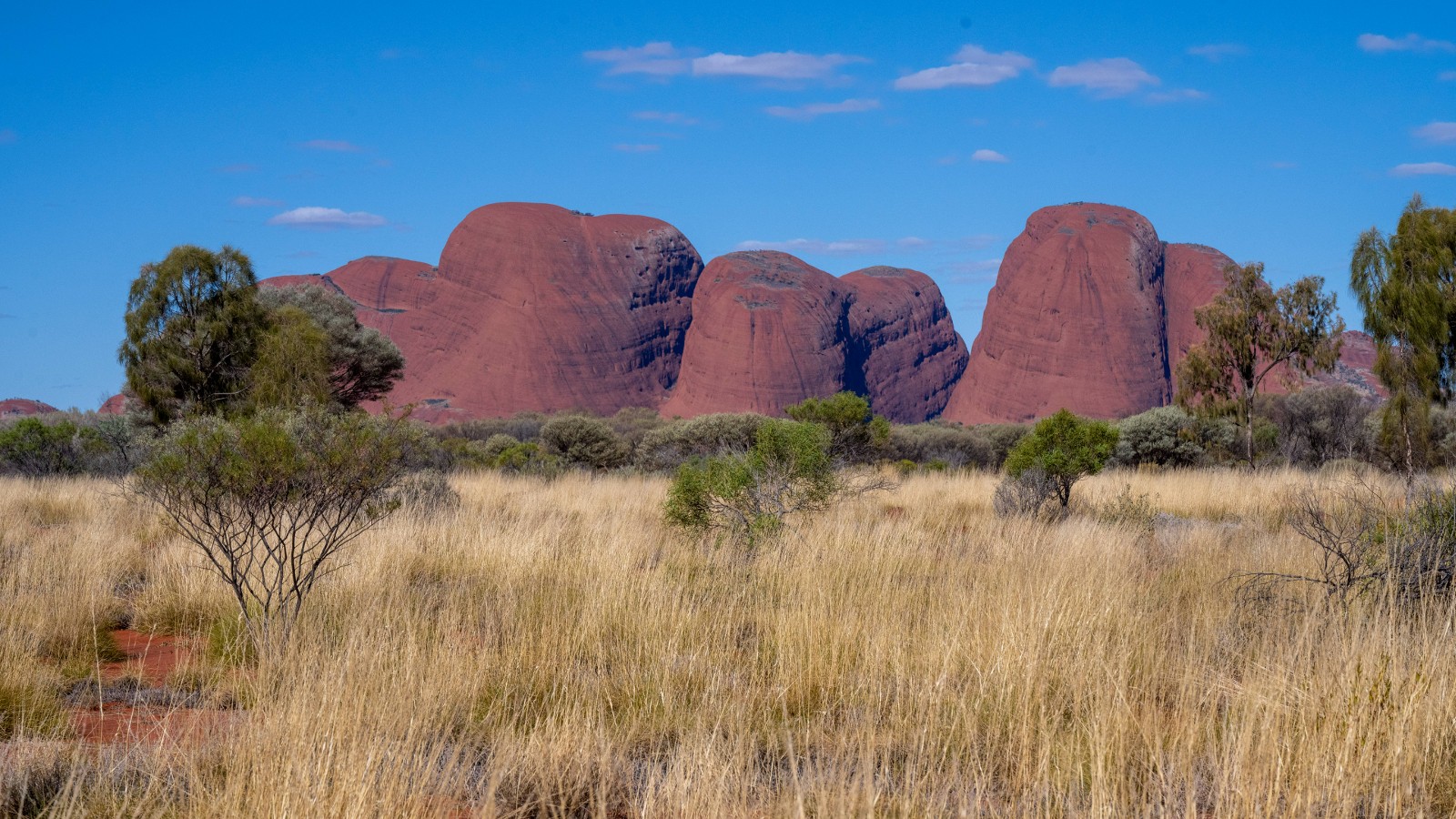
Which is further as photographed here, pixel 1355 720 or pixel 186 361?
pixel 186 361

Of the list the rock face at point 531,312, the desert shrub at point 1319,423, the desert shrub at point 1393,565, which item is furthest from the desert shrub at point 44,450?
the rock face at point 531,312

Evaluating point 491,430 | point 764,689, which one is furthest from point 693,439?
point 491,430

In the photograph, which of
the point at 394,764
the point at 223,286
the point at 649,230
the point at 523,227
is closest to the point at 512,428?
the point at 223,286

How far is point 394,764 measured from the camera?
2955mm

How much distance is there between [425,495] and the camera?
12.4m

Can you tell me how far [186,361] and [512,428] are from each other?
21.6 meters

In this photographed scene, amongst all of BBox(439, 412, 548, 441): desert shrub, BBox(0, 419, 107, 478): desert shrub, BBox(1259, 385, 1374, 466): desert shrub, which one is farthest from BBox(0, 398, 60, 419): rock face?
BBox(1259, 385, 1374, 466): desert shrub

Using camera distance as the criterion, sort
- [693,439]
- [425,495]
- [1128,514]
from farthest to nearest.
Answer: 1. [693,439]
2. [425,495]
3. [1128,514]

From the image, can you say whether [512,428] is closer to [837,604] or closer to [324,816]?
[837,604]

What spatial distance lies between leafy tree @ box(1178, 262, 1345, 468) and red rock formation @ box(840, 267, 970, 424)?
7453 centimetres

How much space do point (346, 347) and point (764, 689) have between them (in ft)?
81.8

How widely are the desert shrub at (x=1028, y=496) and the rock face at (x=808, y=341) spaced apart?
75179 millimetres

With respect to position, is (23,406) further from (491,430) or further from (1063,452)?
(1063,452)

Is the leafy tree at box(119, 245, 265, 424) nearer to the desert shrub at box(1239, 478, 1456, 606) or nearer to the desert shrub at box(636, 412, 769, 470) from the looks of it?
the desert shrub at box(636, 412, 769, 470)
